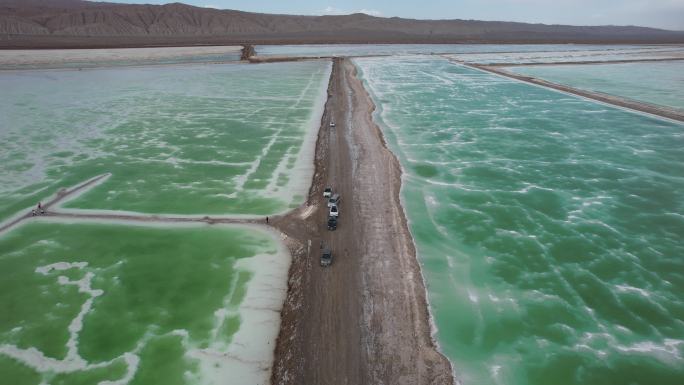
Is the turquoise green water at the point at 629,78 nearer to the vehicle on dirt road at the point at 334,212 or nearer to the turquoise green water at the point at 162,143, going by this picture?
the turquoise green water at the point at 162,143

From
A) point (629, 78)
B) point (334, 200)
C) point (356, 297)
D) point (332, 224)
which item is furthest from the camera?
point (629, 78)

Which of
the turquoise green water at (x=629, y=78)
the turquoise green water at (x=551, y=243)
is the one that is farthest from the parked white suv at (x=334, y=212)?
the turquoise green water at (x=629, y=78)

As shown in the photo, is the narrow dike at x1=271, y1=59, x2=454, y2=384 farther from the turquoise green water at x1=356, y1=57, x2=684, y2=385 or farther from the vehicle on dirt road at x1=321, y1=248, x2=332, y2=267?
the turquoise green water at x1=356, y1=57, x2=684, y2=385

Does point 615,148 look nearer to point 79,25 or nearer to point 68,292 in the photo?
point 68,292

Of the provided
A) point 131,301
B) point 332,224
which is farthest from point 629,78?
point 131,301

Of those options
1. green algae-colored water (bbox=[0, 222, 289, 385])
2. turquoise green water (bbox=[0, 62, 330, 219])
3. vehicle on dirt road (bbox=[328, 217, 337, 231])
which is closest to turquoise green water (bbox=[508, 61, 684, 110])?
turquoise green water (bbox=[0, 62, 330, 219])

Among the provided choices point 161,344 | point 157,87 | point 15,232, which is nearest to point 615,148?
point 161,344

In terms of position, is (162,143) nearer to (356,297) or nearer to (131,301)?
(131,301)

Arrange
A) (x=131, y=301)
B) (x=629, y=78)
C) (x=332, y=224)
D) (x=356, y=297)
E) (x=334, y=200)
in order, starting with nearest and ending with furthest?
(x=356, y=297), (x=131, y=301), (x=332, y=224), (x=334, y=200), (x=629, y=78)
